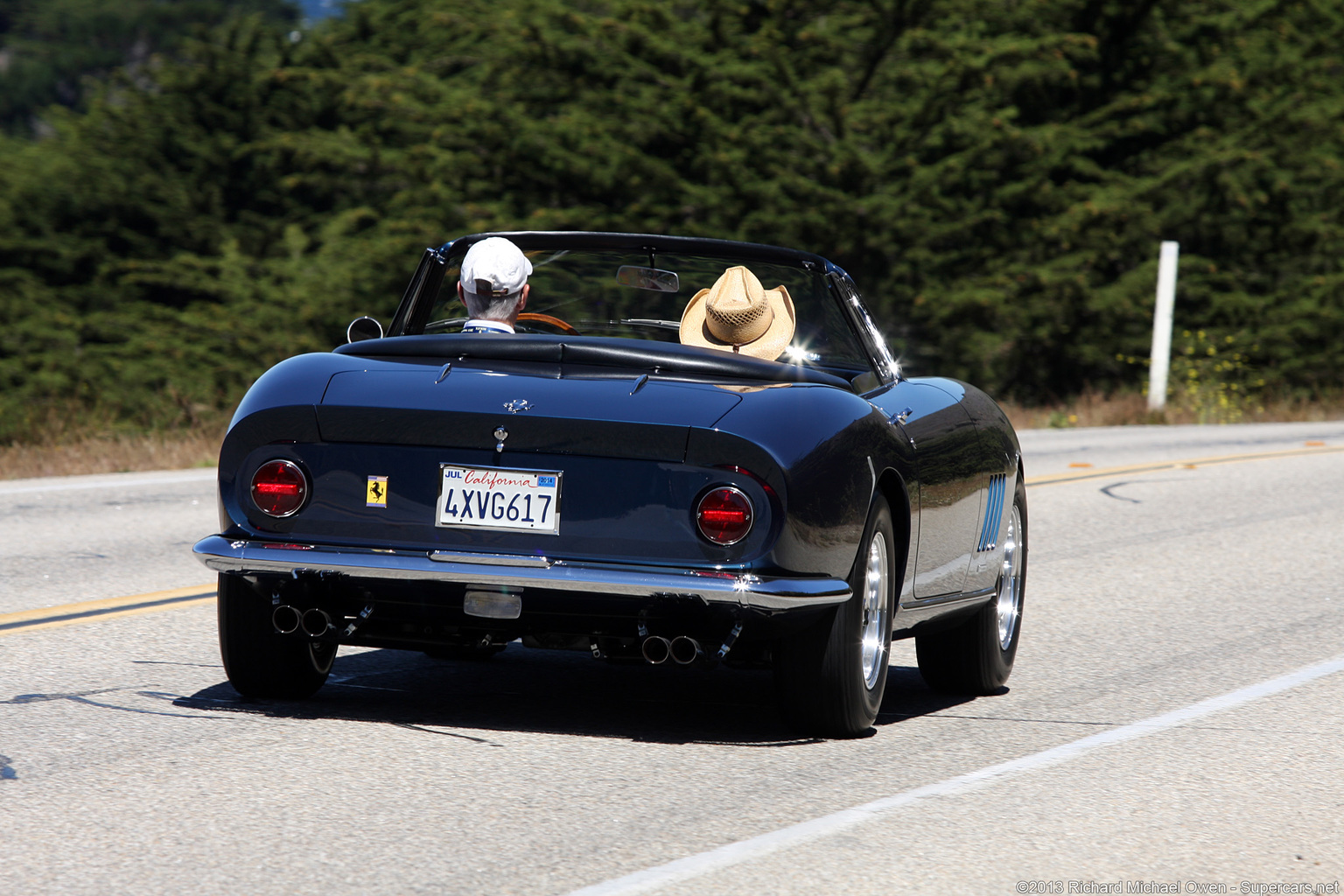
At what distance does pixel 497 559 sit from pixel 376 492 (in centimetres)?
40

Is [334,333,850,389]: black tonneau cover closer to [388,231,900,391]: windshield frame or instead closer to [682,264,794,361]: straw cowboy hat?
[682,264,794,361]: straw cowboy hat

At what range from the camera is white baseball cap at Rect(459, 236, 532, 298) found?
19.1 ft

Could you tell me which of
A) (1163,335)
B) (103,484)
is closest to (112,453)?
(103,484)

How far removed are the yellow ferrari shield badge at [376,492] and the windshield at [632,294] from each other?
1.37 m

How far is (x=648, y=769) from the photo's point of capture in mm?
4723

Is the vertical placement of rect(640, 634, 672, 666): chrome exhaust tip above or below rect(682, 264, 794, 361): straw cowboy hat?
below

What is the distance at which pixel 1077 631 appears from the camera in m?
7.55

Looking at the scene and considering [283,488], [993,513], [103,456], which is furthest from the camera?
[103,456]

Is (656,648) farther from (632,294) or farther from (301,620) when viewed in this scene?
(632,294)

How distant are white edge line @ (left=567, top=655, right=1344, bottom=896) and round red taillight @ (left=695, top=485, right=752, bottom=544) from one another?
0.78 metres

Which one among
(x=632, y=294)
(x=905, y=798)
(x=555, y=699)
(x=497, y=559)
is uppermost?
(x=632, y=294)

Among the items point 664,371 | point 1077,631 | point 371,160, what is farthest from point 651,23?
point 664,371

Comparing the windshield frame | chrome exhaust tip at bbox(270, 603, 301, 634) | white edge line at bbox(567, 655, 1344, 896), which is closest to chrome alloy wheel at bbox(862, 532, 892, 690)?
white edge line at bbox(567, 655, 1344, 896)

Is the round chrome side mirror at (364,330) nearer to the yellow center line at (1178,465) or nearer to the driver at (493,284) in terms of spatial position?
the driver at (493,284)
